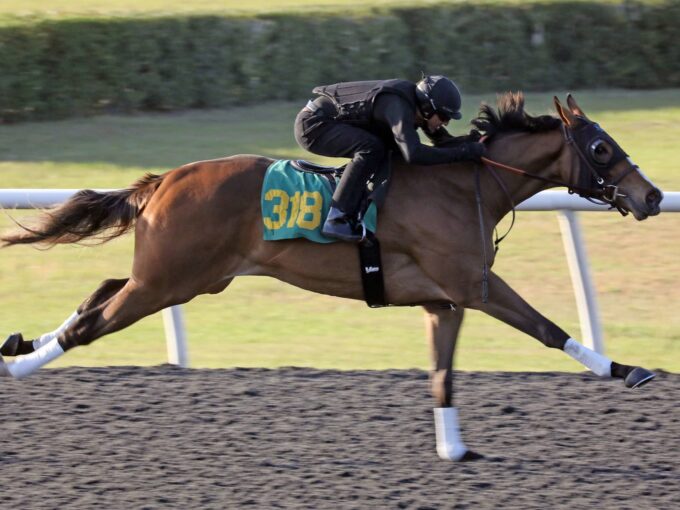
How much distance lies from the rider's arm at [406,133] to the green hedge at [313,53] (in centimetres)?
932

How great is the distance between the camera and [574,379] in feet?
19.8

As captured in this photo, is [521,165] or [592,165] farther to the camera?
[521,165]

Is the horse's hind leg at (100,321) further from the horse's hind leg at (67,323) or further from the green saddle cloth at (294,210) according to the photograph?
the green saddle cloth at (294,210)

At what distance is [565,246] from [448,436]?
1756 mm

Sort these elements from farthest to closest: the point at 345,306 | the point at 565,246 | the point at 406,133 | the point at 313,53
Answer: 1. the point at 313,53
2. the point at 345,306
3. the point at 565,246
4. the point at 406,133

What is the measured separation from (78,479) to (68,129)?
9.90 metres

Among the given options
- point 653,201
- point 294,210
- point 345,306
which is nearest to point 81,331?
point 294,210

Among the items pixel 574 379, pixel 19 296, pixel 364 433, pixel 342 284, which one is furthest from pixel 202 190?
pixel 19 296

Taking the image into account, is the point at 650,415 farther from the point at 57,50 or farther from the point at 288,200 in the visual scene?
the point at 57,50

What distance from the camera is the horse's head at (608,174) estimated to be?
5.02 meters

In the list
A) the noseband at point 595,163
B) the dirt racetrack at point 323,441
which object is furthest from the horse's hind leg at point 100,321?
the noseband at point 595,163

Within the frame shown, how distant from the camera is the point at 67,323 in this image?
5.33 meters

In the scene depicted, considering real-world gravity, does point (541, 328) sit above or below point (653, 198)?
below

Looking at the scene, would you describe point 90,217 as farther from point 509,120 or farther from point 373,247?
point 509,120
